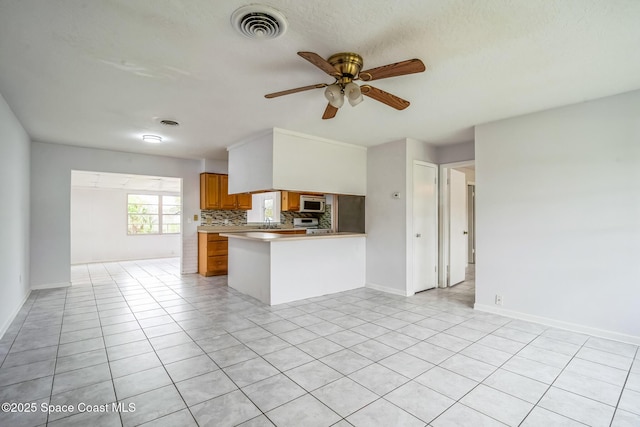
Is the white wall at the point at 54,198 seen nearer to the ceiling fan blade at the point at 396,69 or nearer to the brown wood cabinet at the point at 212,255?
the brown wood cabinet at the point at 212,255

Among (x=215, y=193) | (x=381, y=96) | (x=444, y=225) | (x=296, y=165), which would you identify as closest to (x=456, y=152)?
(x=444, y=225)

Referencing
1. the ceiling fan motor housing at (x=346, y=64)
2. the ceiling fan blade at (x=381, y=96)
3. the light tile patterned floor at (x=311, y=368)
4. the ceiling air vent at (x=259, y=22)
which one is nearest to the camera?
the ceiling air vent at (x=259, y=22)

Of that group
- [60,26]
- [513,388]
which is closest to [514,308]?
[513,388]

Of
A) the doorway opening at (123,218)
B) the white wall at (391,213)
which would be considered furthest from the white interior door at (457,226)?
the doorway opening at (123,218)

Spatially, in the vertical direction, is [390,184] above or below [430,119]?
below

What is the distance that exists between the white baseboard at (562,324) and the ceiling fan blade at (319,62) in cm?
341

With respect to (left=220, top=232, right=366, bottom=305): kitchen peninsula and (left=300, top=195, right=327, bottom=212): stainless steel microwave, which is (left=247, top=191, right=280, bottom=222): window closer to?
(left=300, top=195, right=327, bottom=212): stainless steel microwave

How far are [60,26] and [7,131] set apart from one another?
2369mm

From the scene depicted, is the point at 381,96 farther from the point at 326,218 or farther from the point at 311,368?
the point at 326,218

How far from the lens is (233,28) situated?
1960 mm

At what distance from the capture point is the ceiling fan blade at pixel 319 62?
6.33 feet

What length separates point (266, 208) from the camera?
8414 mm

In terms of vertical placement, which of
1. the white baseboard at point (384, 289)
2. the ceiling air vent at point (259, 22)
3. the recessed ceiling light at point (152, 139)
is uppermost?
the recessed ceiling light at point (152, 139)

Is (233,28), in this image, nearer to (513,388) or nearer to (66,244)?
(513,388)
